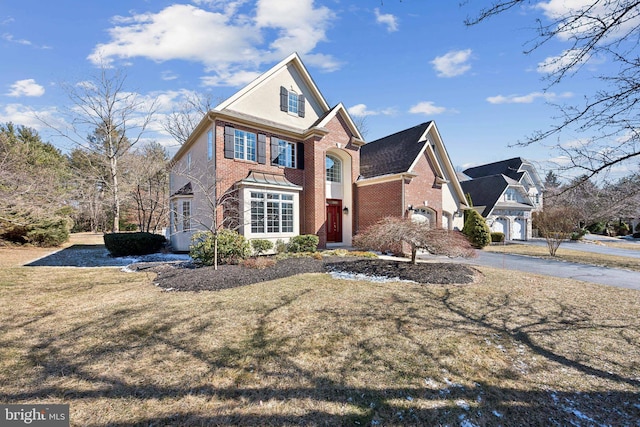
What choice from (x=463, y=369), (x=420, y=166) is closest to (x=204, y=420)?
(x=463, y=369)

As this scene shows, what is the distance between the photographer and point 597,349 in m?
4.38

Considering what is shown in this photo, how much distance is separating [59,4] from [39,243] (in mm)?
16840

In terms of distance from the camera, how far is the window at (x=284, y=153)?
14.1 m

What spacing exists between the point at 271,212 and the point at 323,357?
393 inches

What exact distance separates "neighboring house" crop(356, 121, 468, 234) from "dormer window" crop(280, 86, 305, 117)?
5577 mm

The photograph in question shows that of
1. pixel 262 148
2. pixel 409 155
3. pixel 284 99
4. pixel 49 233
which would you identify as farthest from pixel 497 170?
pixel 49 233

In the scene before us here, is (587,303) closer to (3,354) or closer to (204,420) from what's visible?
(204,420)

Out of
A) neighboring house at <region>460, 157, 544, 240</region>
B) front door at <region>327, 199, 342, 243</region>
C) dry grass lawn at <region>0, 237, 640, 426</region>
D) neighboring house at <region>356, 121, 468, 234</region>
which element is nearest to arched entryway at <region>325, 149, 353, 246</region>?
front door at <region>327, 199, 342, 243</region>

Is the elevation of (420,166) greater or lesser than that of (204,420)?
greater

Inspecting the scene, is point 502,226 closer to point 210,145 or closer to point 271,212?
point 271,212

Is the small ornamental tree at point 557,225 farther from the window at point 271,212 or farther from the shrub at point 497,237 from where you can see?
the window at point 271,212

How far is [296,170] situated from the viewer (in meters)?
14.9

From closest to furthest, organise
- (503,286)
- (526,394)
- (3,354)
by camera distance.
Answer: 1. (526,394)
2. (3,354)
3. (503,286)

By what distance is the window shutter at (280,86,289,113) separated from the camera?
1467cm
